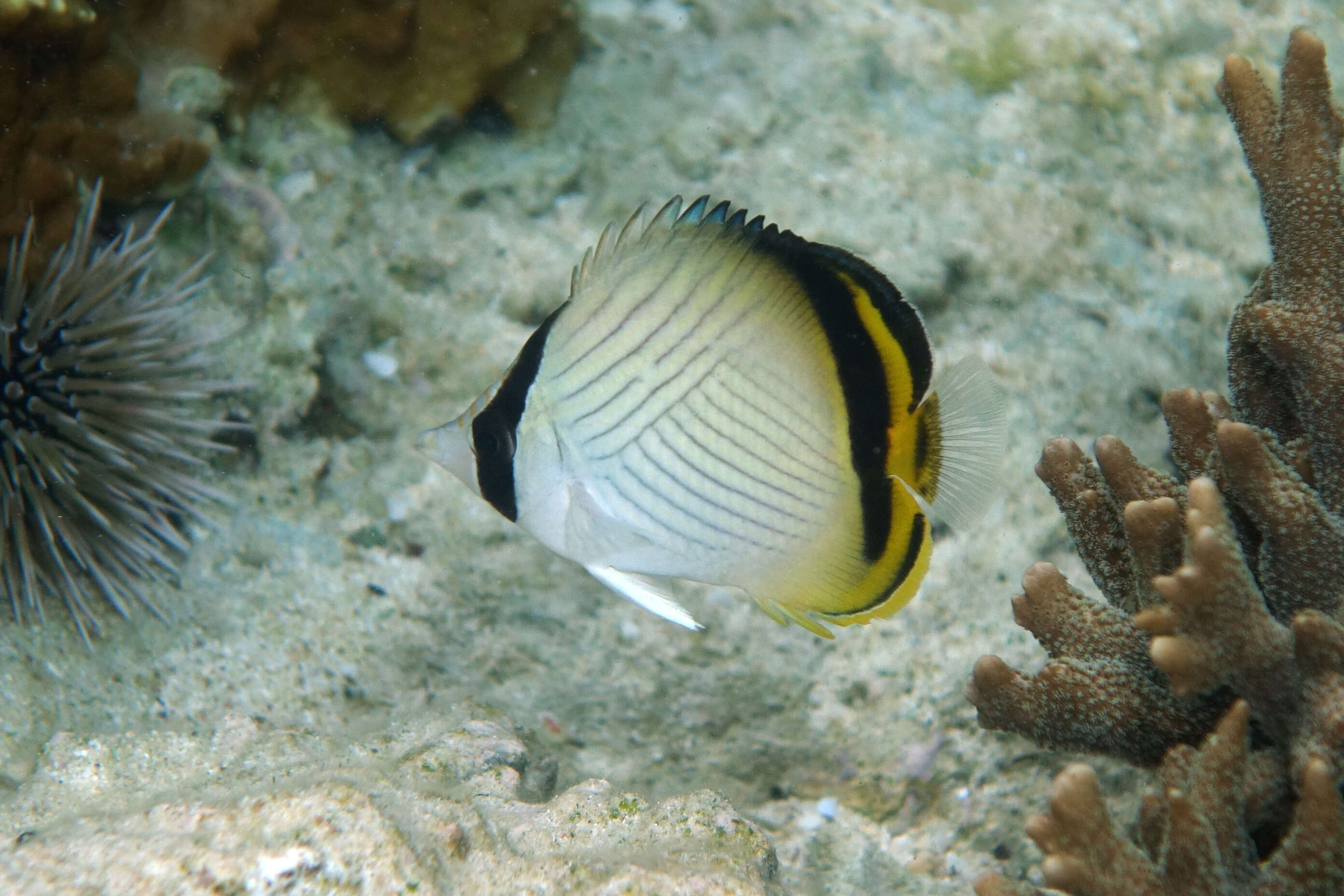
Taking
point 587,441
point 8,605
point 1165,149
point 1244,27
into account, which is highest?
point 1244,27

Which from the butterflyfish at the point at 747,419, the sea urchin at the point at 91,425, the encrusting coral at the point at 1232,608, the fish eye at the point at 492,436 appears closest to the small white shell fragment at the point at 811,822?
the encrusting coral at the point at 1232,608

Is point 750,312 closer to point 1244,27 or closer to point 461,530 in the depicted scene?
point 461,530

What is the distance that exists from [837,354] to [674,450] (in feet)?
1.17

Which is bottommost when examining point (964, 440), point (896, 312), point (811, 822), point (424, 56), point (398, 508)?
point (811, 822)

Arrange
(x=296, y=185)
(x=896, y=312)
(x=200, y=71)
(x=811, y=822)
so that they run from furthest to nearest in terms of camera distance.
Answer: (x=296, y=185)
(x=200, y=71)
(x=811, y=822)
(x=896, y=312)

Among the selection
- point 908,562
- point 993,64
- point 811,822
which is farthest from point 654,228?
point 993,64

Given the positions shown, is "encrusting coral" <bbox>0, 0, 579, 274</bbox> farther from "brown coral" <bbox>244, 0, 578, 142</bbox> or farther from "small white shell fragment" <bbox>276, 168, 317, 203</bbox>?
"small white shell fragment" <bbox>276, 168, 317, 203</bbox>

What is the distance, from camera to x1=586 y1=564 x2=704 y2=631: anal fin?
170 cm

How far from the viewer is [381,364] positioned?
3.11m

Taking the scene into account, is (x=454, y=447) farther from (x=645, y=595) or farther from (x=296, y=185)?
(x=296, y=185)

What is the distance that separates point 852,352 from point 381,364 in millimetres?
2053

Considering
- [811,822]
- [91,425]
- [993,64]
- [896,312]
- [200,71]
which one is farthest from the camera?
[993,64]

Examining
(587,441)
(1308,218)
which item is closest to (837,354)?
(587,441)

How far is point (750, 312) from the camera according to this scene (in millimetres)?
1633
